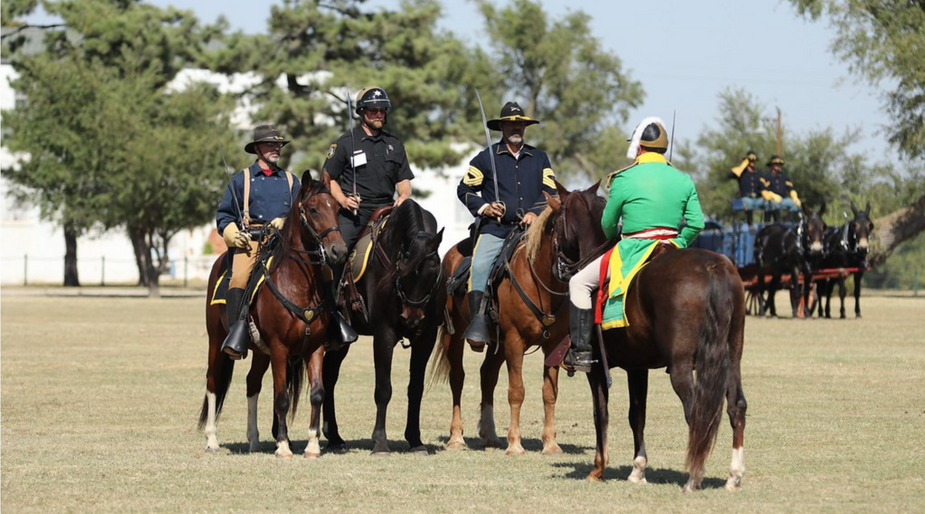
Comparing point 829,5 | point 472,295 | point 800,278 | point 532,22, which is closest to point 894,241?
point 829,5

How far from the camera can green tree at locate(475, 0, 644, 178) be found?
75438mm

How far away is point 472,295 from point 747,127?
5916 centimetres

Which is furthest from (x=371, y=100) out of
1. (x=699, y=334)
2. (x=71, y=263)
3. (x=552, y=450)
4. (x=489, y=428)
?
(x=71, y=263)

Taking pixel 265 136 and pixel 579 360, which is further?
pixel 265 136

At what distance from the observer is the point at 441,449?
12.4m

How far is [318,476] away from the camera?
10.5 m

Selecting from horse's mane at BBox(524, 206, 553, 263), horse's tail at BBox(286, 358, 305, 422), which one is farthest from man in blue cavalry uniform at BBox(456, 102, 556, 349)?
horse's tail at BBox(286, 358, 305, 422)

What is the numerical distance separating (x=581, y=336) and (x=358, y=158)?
11.4 ft

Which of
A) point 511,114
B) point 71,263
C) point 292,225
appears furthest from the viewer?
point 71,263

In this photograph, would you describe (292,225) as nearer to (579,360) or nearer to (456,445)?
(456,445)

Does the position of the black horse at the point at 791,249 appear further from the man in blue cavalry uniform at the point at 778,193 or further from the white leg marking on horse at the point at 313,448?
the white leg marking on horse at the point at 313,448

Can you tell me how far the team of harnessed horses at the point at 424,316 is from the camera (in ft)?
32.9

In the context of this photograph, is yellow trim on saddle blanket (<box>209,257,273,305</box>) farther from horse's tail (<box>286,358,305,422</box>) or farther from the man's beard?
the man's beard

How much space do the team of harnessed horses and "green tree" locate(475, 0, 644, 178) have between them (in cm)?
6280
